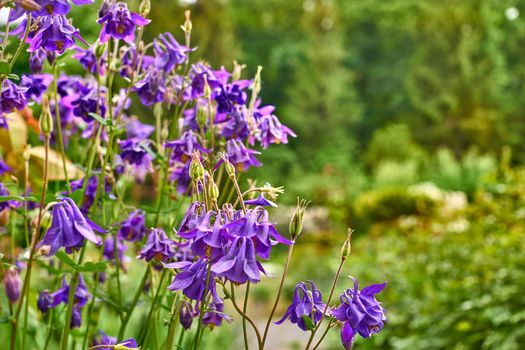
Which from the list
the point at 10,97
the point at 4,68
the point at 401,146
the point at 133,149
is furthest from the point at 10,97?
the point at 401,146

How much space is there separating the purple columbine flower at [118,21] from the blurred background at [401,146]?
248cm

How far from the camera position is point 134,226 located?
145 cm

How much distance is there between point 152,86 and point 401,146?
12617 millimetres

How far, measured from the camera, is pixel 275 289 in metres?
6.86

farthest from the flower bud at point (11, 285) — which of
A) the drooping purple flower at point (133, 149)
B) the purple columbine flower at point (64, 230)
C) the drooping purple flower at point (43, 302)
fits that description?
the purple columbine flower at point (64, 230)

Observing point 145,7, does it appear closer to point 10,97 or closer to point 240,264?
point 10,97

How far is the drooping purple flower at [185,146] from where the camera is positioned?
133cm

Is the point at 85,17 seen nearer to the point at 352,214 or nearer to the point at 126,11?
the point at 352,214

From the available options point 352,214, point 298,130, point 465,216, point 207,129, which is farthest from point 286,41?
point 207,129

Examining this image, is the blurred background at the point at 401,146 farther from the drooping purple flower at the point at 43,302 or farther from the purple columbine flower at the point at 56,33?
the purple columbine flower at the point at 56,33

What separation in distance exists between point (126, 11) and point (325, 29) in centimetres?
1540

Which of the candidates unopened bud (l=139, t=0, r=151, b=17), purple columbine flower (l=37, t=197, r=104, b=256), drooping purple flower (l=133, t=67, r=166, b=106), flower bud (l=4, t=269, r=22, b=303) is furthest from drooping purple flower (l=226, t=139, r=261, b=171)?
flower bud (l=4, t=269, r=22, b=303)

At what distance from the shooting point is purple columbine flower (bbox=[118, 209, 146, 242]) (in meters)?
1.45

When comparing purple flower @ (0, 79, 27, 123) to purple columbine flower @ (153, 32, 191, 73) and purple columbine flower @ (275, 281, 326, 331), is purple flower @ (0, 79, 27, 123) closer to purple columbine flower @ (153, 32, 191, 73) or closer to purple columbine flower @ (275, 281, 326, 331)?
purple columbine flower @ (153, 32, 191, 73)
